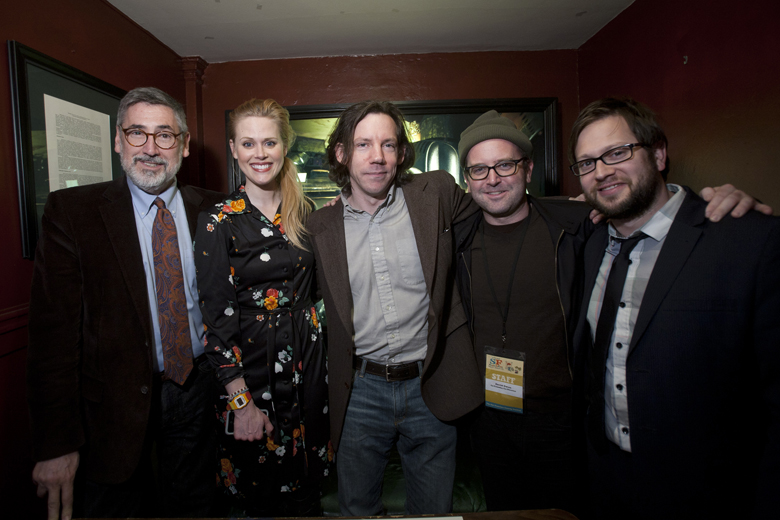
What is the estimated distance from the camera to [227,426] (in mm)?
1567

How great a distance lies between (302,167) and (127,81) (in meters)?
1.39

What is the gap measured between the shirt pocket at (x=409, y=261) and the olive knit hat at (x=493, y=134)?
529mm

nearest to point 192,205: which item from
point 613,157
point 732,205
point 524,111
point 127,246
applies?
point 127,246

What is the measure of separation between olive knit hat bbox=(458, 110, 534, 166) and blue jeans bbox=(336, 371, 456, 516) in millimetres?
1118

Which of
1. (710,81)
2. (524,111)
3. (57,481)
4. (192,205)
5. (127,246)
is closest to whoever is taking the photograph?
(57,481)

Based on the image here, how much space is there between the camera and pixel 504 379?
1.54 metres

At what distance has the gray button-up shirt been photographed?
5.31 feet

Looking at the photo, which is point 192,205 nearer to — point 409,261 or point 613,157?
point 409,261

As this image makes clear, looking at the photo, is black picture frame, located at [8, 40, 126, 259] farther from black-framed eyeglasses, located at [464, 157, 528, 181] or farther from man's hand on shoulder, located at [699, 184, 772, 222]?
man's hand on shoulder, located at [699, 184, 772, 222]

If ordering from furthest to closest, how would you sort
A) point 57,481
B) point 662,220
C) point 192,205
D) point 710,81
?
point 710,81, point 192,205, point 57,481, point 662,220

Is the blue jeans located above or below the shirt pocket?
below

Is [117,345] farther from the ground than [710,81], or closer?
closer

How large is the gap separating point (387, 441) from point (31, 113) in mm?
2361

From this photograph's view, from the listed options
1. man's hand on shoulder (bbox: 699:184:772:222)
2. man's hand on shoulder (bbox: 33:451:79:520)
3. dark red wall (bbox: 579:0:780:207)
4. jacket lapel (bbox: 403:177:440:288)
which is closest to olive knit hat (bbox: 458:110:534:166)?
jacket lapel (bbox: 403:177:440:288)
